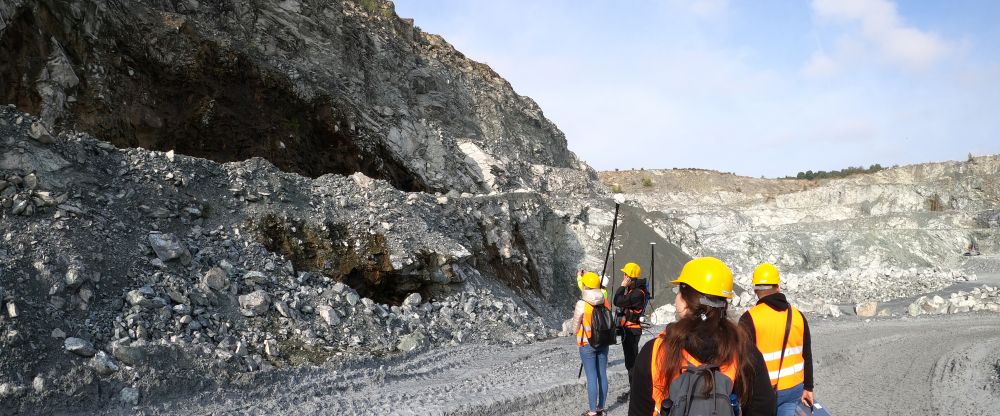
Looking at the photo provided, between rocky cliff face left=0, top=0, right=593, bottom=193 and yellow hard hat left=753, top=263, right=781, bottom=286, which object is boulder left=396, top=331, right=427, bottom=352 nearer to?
yellow hard hat left=753, top=263, right=781, bottom=286

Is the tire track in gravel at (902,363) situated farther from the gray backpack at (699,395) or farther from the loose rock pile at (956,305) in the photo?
the gray backpack at (699,395)

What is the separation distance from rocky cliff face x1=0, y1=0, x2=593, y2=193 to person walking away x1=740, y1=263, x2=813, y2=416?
44.8 feet

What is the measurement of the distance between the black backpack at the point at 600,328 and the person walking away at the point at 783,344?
187 centimetres

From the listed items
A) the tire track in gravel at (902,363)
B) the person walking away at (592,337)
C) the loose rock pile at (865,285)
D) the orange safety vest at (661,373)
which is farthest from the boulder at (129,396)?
the loose rock pile at (865,285)

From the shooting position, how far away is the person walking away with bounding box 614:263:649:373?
6.25 metres

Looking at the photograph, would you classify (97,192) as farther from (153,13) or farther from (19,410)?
(153,13)

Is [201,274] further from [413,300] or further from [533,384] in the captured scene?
[533,384]

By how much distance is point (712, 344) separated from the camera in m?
2.12

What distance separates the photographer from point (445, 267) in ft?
37.2

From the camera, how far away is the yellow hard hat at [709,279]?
229 cm

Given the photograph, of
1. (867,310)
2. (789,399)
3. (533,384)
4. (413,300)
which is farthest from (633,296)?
(867,310)

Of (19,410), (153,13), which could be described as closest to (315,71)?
(153,13)

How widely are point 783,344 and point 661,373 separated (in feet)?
6.23

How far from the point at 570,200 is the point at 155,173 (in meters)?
13.4
